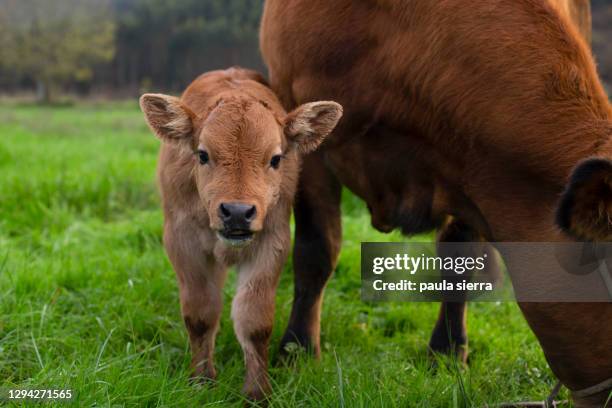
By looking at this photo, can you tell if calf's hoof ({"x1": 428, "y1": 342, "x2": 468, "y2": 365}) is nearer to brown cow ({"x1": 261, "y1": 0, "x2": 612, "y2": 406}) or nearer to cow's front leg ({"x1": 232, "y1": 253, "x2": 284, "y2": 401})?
brown cow ({"x1": 261, "y1": 0, "x2": 612, "y2": 406})

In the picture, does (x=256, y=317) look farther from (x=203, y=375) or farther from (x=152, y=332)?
(x=152, y=332)

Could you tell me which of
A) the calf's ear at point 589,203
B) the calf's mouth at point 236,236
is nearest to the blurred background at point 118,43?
the calf's mouth at point 236,236

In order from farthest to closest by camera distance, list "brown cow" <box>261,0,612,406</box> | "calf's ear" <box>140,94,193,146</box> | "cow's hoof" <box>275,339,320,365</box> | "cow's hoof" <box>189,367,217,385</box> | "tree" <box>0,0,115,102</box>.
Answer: "tree" <box>0,0,115,102</box> < "cow's hoof" <box>275,339,320,365</box> < "cow's hoof" <box>189,367,217,385</box> < "calf's ear" <box>140,94,193,146</box> < "brown cow" <box>261,0,612,406</box>

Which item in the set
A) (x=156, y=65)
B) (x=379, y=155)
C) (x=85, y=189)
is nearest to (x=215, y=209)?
(x=379, y=155)

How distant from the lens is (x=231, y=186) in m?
2.87

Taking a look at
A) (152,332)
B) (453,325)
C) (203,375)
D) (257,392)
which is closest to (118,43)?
(152,332)

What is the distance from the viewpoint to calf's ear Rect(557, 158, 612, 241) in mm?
2146

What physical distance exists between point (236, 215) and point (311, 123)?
0.64 m

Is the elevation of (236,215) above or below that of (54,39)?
above

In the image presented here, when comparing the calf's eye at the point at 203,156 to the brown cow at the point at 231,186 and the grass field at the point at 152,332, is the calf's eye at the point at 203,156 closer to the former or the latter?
the brown cow at the point at 231,186

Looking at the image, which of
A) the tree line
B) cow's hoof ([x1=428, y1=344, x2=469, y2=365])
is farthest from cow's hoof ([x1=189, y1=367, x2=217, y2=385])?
the tree line

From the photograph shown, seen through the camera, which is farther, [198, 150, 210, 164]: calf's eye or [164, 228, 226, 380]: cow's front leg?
[164, 228, 226, 380]: cow's front leg

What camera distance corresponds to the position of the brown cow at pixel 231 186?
118 inches

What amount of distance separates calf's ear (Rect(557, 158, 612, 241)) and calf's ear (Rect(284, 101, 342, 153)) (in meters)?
1.12
